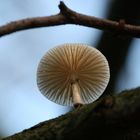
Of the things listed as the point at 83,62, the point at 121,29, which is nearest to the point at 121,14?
the point at 121,29

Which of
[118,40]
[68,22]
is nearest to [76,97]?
[118,40]

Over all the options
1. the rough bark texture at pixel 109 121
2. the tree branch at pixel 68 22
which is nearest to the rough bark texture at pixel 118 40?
the tree branch at pixel 68 22

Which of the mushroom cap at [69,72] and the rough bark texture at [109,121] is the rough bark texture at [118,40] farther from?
the rough bark texture at [109,121]

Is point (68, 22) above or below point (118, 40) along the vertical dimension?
above

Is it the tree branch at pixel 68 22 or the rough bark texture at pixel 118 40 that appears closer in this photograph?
the tree branch at pixel 68 22

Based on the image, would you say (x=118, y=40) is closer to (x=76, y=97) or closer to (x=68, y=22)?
(x=76, y=97)

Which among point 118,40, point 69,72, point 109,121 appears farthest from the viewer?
point 69,72
